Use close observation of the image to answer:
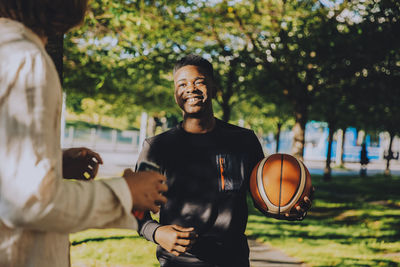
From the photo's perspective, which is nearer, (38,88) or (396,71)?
(38,88)

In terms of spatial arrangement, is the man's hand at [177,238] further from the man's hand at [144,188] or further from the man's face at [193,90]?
the man's hand at [144,188]

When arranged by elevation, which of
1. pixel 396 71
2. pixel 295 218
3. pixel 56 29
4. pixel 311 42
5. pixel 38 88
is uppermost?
pixel 311 42

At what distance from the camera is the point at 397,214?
10.8m

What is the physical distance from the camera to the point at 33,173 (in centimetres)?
101

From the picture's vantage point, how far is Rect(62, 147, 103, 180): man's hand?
168 centimetres

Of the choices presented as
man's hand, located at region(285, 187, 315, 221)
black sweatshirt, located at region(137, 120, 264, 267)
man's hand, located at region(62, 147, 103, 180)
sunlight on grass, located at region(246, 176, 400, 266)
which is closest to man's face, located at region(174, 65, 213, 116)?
black sweatshirt, located at region(137, 120, 264, 267)

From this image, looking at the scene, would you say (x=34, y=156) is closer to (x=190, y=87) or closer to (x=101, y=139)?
(x=190, y=87)

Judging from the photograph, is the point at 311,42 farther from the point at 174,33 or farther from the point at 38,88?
the point at 38,88

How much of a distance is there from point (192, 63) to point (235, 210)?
1.05 m

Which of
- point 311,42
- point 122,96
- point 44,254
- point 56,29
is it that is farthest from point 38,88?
point 122,96

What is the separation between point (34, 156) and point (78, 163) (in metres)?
0.69

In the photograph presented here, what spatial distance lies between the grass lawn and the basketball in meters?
3.64

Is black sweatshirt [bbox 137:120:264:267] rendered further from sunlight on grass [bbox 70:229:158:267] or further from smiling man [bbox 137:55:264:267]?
sunlight on grass [bbox 70:229:158:267]

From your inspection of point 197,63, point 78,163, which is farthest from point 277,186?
point 78,163
